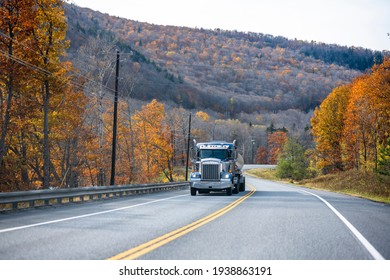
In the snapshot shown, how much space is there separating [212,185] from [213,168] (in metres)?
1.08

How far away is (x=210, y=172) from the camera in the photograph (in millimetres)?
29766

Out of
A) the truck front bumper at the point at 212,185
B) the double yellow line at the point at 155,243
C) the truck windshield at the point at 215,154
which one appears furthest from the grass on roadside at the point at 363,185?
the double yellow line at the point at 155,243

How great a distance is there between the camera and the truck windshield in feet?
100

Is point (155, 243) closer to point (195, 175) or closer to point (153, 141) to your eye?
point (195, 175)

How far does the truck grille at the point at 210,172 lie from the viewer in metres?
29.7

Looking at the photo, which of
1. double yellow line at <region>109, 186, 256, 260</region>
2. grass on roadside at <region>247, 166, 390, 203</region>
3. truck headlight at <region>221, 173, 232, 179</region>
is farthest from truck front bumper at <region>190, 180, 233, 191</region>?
double yellow line at <region>109, 186, 256, 260</region>

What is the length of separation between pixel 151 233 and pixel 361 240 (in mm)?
4503

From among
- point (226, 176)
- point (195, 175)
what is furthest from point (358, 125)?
point (195, 175)

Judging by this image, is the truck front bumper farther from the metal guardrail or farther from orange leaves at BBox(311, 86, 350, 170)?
orange leaves at BBox(311, 86, 350, 170)

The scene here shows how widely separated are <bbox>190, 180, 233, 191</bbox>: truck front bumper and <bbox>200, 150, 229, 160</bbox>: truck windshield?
5.87ft

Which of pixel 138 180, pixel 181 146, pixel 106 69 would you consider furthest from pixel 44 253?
pixel 181 146

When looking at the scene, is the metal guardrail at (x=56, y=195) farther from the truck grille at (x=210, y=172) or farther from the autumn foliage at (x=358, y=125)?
the autumn foliage at (x=358, y=125)
